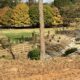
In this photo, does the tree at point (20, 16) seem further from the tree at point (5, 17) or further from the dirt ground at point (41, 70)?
the dirt ground at point (41, 70)

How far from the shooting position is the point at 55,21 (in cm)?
4991

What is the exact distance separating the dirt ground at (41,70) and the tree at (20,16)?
113ft

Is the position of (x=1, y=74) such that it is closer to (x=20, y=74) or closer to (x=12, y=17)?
(x=20, y=74)

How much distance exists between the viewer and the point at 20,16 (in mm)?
48781

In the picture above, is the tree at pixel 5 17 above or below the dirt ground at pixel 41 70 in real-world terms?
below

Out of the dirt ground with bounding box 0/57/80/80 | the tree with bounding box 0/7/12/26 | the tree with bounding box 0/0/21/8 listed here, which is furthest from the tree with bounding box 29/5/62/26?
the dirt ground with bounding box 0/57/80/80

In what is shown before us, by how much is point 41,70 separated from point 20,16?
37.0 metres

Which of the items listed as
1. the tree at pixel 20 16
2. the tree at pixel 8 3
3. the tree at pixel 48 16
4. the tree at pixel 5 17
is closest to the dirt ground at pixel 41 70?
the tree at pixel 48 16

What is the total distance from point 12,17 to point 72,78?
3845cm

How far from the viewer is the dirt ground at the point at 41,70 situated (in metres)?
10.9

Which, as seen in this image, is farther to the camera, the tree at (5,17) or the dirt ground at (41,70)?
the tree at (5,17)

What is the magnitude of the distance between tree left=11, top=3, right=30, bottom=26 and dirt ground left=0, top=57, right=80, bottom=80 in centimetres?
3450

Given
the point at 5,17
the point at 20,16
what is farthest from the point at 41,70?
the point at 5,17

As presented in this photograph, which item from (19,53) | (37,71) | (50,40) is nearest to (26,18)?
(50,40)
